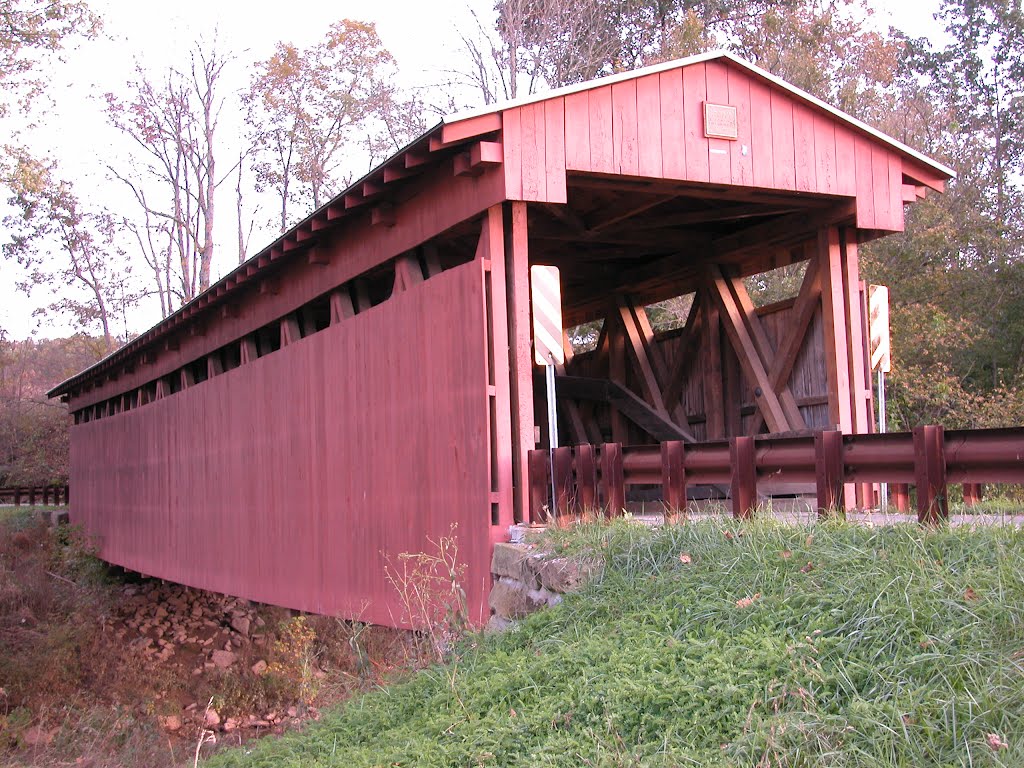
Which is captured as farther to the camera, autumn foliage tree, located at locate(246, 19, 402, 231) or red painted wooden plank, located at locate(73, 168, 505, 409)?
autumn foliage tree, located at locate(246, 19, 402, 231)

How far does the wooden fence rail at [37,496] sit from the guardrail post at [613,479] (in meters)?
26.1

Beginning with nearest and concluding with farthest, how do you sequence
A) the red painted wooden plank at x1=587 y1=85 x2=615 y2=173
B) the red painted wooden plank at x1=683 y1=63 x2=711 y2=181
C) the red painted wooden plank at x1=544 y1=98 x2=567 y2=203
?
the red painted wooden plank at x1=544 y1=98 x2=567 y2=203 < the red painted wooden plank at x1=587 y1=85 x2=615 y2=173 < the red painted wooden plank at x1=683 y1=63 x2=711 y2=181

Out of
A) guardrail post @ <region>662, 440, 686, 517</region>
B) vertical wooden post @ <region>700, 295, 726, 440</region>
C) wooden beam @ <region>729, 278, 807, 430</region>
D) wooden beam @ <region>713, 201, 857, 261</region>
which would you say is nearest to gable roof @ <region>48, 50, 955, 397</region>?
wooden beam @ <region>713, 201, 857, 261</region>

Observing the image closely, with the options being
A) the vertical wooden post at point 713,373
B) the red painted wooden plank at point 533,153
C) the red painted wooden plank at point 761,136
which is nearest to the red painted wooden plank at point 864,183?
the red painted wooden plank at point 761,136

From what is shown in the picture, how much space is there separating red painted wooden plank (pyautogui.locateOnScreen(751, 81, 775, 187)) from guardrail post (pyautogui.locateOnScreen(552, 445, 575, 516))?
2846 mm

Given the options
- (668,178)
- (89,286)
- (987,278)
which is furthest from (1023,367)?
(89,286)

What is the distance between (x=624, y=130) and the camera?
8039 mm

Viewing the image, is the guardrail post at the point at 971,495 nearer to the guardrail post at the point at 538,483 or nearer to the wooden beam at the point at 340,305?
the guardrail post at the point at 538,483

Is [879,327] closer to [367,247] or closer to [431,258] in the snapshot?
[431,258]

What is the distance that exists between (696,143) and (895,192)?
208cm

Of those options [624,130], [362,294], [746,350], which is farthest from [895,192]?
[362,294]

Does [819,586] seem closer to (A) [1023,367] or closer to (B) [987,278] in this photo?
(A) [1023,367]

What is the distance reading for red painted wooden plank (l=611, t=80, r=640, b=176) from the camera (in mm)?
7988

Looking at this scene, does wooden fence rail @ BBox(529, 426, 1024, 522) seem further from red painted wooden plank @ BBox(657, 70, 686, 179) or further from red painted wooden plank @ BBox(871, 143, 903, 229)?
red painted wooden plank @ BBox(871, 143, 903, 229)
